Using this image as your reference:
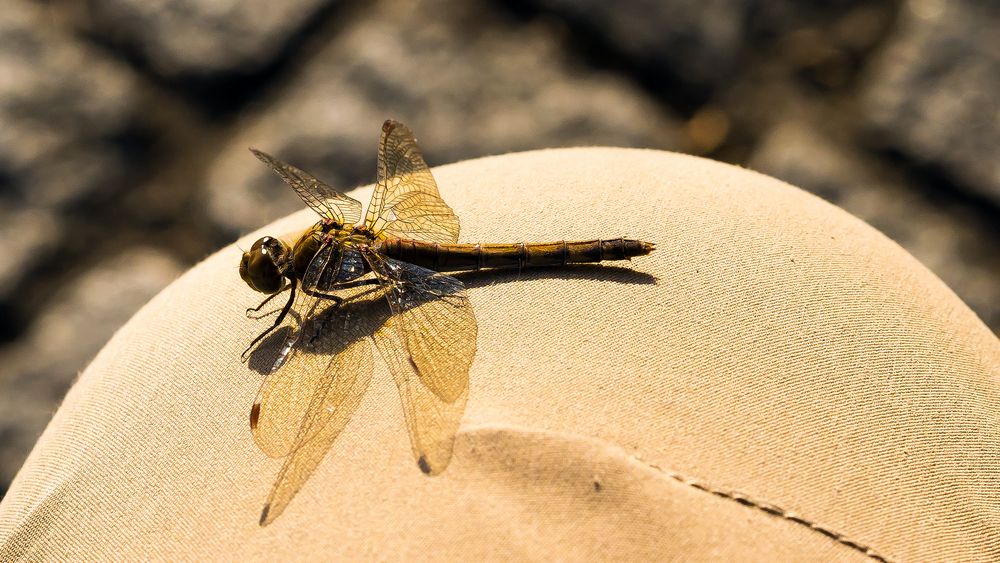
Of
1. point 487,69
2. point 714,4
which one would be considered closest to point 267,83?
point 487,69

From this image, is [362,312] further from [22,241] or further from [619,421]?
[22,241]

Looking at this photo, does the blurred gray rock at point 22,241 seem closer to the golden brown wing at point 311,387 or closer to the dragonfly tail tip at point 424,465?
the golden brown wing at point 311,387

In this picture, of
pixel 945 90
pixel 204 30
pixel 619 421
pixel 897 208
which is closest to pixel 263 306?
pixel 619 421

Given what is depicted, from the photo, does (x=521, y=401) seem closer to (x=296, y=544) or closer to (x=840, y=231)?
(x=296, y=544)

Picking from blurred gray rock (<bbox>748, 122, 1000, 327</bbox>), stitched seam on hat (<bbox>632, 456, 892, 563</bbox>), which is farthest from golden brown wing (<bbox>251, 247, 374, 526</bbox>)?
blurred gray rock (<bbox>748, 122, 1000, 327</bbox>)

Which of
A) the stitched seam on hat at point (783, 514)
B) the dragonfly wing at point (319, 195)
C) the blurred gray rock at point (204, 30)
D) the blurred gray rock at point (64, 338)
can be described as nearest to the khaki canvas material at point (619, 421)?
the stitched seam on hat at point (783, 514)
